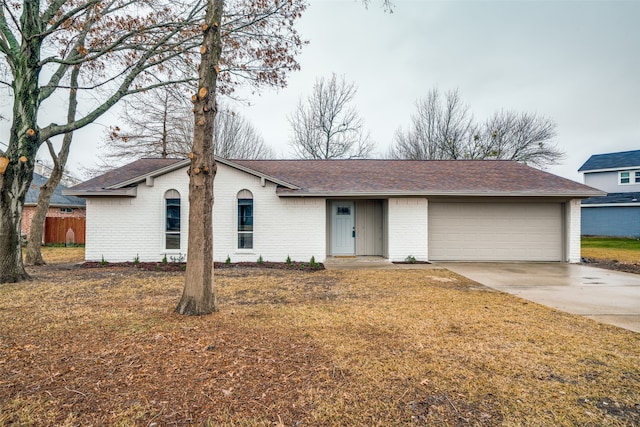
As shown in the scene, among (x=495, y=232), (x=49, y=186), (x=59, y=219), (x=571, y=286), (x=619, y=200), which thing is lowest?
(x=571, y=286)

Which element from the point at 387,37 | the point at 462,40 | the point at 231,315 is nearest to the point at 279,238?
the point at 231,315

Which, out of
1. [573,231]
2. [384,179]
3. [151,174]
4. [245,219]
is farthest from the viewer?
[384,179]

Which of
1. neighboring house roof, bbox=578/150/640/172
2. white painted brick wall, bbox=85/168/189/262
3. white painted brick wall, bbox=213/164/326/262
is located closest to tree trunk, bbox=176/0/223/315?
white painted brick wall, bbox=213/164/326/262

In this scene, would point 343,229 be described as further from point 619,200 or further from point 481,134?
point 619,200

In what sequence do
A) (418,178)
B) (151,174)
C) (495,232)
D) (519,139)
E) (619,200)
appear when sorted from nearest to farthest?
(151,174) → (495,232) → (418,178) → (619,200) → (519,139)

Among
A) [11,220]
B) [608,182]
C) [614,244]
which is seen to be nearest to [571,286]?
[11,220]

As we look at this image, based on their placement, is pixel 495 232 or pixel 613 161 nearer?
pixel 495 232

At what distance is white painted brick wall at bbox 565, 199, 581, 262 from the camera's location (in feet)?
39.0

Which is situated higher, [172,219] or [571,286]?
[172,219]

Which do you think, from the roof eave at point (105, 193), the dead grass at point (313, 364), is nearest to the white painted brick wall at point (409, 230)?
the dead grass at point (313, 364)

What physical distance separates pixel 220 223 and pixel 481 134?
78.1 ft

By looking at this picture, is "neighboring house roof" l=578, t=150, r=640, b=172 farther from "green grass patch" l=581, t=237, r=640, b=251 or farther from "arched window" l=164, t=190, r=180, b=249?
"arched window" l=164, t=190, r=180, b=249

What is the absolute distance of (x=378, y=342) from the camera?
407 centimetres

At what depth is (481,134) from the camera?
26656 millimetres
